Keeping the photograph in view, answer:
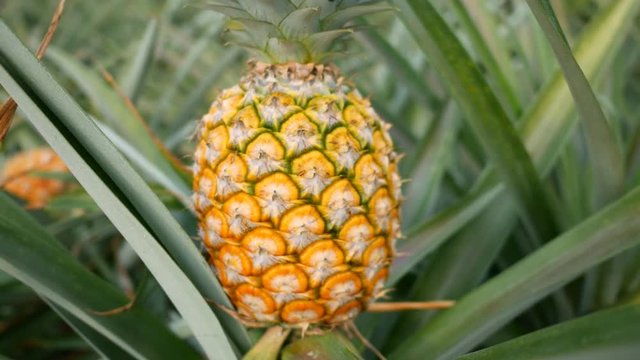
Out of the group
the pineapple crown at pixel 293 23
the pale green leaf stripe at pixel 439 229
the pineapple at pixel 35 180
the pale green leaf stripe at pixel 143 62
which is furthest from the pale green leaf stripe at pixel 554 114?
the pineapple at pixel 35 180

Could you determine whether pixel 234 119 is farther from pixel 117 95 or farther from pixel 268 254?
pixel 117 95

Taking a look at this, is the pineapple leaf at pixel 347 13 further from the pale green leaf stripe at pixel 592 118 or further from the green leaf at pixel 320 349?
the green leaf at pixel 320 349

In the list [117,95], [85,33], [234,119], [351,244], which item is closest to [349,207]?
[351,244]

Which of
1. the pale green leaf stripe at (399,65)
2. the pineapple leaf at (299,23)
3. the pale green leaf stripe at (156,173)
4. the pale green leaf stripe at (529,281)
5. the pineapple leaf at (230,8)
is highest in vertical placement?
the pineapple leaf at (230,8)

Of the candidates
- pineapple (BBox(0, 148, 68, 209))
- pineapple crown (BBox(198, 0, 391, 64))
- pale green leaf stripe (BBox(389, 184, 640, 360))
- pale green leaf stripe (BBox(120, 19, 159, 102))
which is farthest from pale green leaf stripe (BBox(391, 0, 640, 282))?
pineapple (BBox(0, 148, 68, 209))

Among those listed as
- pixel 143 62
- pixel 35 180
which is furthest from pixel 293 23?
pixel 35 180
